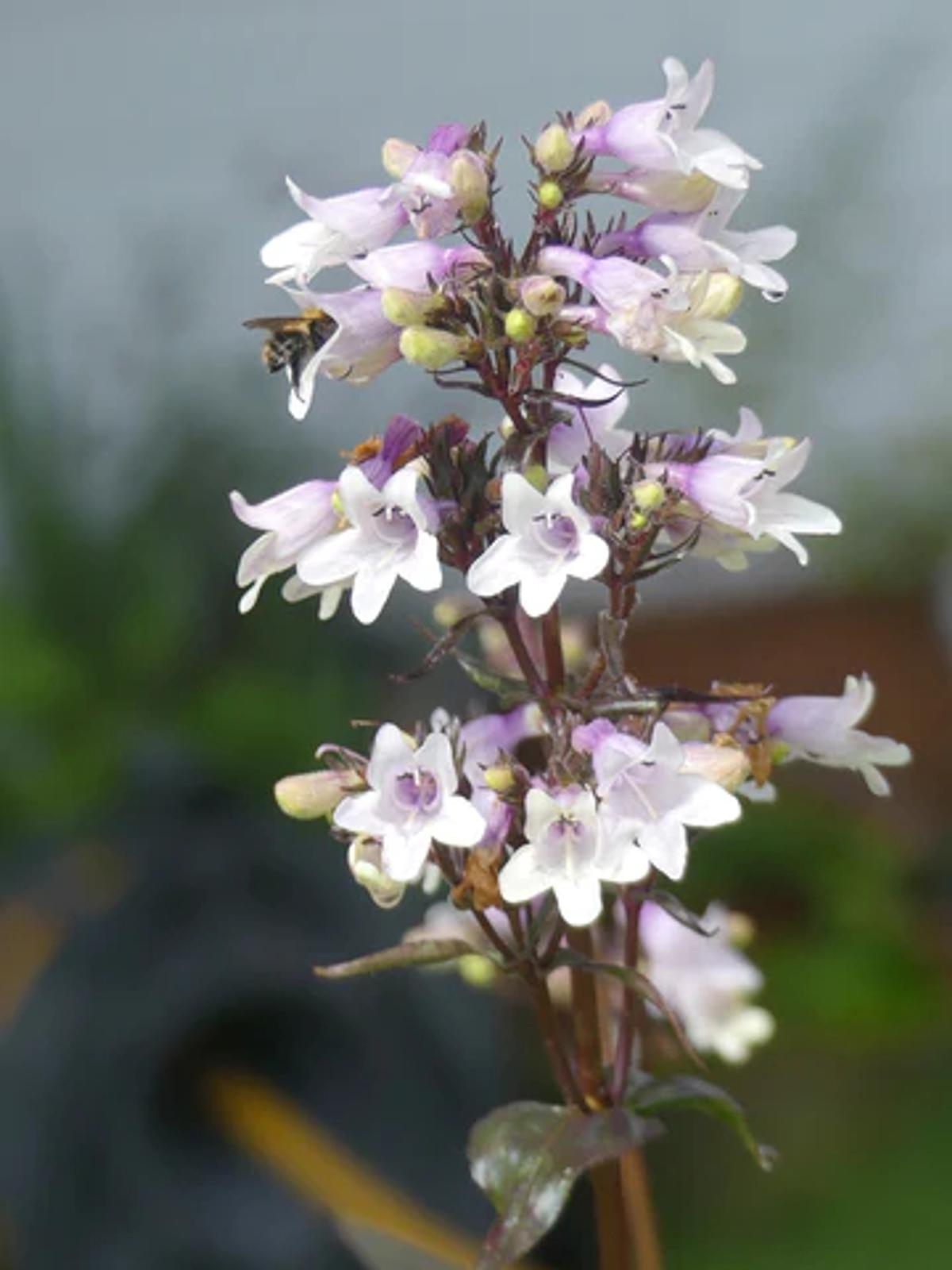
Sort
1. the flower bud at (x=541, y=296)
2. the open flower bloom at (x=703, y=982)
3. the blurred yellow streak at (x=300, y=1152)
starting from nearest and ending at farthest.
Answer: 1. the flower bud at (x=541, y=296)
2. the open flower bloom at (x=703, y=982)
3. the blurred yellow streak at (x=300, y=1152)

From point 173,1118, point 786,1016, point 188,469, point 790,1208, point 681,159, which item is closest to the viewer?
point 681,159

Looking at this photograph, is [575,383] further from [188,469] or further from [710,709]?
[188,469]

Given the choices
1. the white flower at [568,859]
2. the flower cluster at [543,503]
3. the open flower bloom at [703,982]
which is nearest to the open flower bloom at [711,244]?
the flower cluster at [543,503]

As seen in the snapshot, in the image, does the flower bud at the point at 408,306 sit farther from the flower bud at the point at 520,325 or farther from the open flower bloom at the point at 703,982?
the open flower bloom at the point at 703,982

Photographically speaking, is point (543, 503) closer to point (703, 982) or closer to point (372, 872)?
point (372, 872)

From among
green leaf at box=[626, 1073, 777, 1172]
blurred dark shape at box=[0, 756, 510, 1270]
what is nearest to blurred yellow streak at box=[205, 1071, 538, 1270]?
blurred dark shape at box=[0, 756, 510, 1270]

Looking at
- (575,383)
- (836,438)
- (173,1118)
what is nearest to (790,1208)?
(173,1118)

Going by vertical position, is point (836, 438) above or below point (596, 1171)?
below
